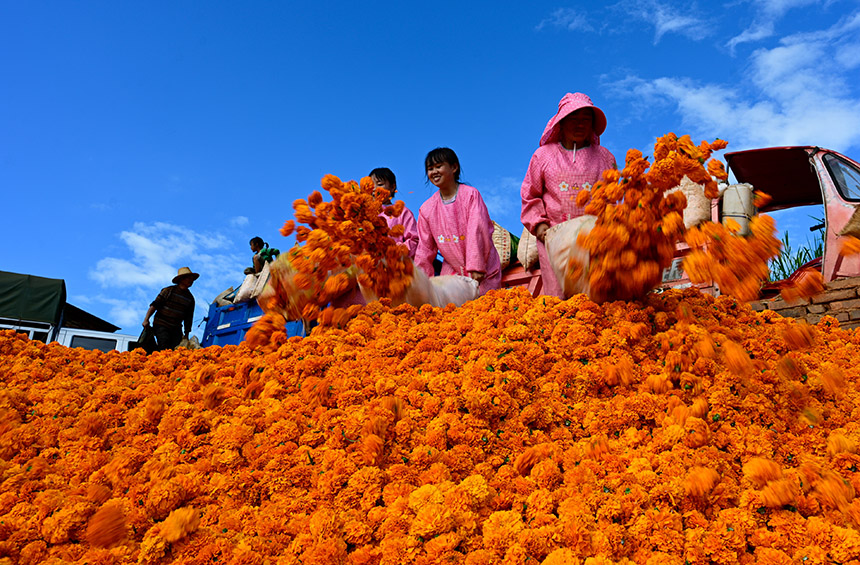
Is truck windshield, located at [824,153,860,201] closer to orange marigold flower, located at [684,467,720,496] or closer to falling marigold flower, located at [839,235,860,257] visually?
falling marigold flower, located at [839,235,860,257]

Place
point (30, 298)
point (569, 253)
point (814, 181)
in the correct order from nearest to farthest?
1. point (569, 253)
2. point (814, 181)
3. point (30, 298)

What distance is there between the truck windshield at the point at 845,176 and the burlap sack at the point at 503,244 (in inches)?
129

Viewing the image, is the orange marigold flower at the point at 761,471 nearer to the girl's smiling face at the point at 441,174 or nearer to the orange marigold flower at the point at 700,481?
the orange marigold flower at the point at 700,481

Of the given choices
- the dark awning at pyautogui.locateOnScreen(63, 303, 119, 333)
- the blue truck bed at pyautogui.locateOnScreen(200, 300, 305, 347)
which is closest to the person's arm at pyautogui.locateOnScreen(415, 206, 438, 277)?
the blue truck bed at pyautogui.locateOnScreen(200, 300, 305, 347)

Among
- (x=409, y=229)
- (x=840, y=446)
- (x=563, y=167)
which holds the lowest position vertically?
(x=840, y=446)

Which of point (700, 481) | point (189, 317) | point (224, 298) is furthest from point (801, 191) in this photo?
point (224, 298)

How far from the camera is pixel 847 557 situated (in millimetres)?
1368

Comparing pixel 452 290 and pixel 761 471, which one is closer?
pixel 761 471

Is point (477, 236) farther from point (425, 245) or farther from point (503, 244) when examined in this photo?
point (503, 244)

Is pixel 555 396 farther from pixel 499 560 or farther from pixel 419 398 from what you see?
pixel 499 560

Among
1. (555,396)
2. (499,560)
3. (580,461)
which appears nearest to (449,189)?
(555,396)

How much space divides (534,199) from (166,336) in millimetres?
5566

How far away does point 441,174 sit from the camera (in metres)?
4.16

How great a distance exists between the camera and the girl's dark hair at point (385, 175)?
5.22 m
